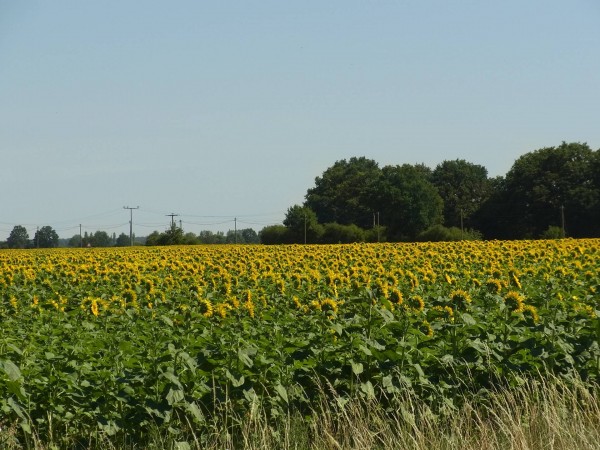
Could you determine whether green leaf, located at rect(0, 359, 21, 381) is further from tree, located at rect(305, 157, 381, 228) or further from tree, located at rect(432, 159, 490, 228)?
tree, located at rect(432, 159, 490, 228)

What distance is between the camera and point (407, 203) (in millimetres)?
85375

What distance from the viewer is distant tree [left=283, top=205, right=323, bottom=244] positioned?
6625 centimetres

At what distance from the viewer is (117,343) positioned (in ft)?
29.1

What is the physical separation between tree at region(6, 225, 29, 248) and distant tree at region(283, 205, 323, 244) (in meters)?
77.3

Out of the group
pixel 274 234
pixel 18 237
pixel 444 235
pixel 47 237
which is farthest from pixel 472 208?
pixel 18 237

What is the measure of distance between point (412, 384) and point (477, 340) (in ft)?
2.59

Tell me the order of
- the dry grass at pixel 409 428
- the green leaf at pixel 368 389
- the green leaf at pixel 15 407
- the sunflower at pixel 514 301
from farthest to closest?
the sunflower at pixel 514 301 < the green leaf at pixel 368 389 < the green leaf at pixel 15 407 < the dry grass at pixel 409 428

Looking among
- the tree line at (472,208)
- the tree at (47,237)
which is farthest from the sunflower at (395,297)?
the tree at (47,237)

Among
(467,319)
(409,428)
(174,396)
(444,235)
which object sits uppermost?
(444,235)

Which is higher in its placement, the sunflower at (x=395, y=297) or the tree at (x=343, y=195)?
the tree at (x=343, y=195)

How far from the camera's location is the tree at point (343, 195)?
101125mm

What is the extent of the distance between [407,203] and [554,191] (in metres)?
13.9

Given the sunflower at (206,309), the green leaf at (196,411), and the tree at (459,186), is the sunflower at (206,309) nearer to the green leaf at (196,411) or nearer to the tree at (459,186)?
the green leaf at (196,411)

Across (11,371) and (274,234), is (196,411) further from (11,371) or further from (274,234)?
(274,234)
